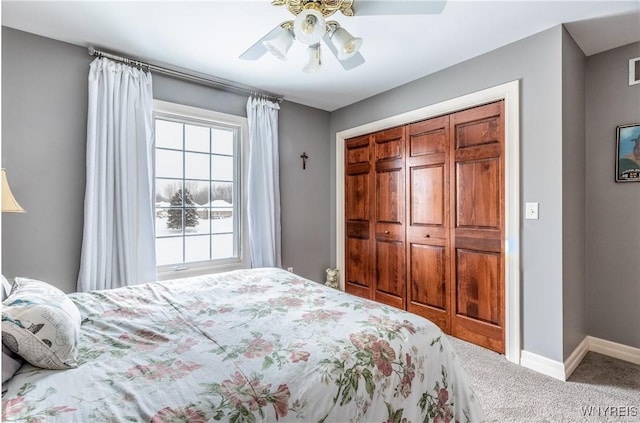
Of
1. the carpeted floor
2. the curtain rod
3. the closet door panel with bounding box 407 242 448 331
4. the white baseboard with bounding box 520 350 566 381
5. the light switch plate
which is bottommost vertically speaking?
the carpeted floor

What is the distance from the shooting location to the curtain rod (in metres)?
2.60

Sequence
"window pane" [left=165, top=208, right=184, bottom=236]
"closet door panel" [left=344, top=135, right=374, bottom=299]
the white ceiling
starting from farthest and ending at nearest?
1. "closet door panel" [left=344, top=135, right=374, bottom=299]
2. "window pane" [left=165, top=208, right=184, bottom=236]
3. the white ceiling

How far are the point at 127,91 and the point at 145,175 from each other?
2.33 ft

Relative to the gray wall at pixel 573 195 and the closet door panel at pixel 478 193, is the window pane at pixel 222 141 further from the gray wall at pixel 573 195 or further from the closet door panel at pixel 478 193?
the gray wall at pixel 573 195

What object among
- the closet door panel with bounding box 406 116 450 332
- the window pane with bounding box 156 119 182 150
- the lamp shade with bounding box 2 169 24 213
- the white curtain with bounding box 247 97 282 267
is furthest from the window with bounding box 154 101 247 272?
the closet door panel with bounding box 406 116 450 332

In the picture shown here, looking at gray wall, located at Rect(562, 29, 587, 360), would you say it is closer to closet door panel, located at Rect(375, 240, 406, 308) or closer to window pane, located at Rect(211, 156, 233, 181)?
closet door panel, located at Rect(375, 240, 406, 308)

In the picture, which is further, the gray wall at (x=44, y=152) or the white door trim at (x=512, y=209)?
the white door trim at (x=512, y=209)

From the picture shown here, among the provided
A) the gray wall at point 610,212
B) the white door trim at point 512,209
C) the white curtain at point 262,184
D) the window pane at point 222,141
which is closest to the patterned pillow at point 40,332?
the white curtain at point 262,184

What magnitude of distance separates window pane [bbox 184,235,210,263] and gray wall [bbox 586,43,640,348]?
351cm

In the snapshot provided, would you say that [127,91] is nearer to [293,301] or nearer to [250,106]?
[250,106]

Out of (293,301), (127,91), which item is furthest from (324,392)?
(127,91)

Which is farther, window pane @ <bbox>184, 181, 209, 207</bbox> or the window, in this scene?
window pane @ <bbox>184, 181, 209, 207</bbox>

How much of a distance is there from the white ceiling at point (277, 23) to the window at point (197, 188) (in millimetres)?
542

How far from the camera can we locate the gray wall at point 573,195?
2.27 metres
